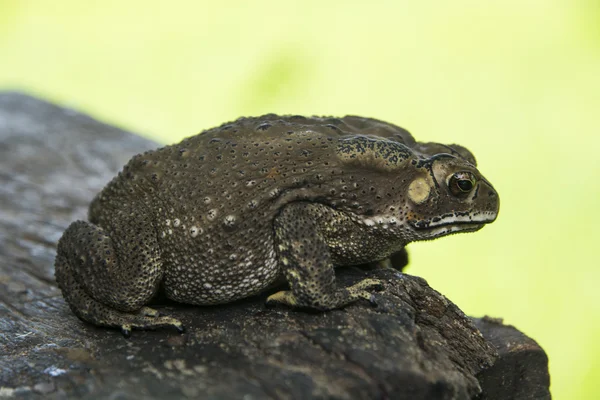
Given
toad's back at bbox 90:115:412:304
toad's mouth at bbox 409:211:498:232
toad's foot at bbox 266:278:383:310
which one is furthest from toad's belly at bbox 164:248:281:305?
toad's mouth at bbox 409:211:498:232

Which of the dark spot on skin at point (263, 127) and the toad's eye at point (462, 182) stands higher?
the dark spot on skin at point (263, 127)

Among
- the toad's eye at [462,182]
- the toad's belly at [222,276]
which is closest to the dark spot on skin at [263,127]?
the toad's belly at [222,276]

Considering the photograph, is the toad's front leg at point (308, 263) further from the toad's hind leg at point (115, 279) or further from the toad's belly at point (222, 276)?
the toad's hind leg at point (115, 279)

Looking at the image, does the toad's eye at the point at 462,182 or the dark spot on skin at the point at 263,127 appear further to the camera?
the dark spot on skin at the point at 263,127

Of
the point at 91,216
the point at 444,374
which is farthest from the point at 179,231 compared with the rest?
the point at 444,374

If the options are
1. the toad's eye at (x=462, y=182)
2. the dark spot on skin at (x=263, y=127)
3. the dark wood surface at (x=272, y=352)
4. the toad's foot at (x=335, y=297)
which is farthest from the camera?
the dark spot on skin at (x=263, y=127)

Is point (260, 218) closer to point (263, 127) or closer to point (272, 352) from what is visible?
point (263, 127)

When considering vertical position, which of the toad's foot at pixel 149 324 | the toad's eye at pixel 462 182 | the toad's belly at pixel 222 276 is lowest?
the toad's foot at pixel 149 324

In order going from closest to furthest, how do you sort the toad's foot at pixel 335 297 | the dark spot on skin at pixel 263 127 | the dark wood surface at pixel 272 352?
the dark wood surface at pixel 272 352 < the toad's foot at pixel 335 297 < the dark spot on skin at pixel 263 127
